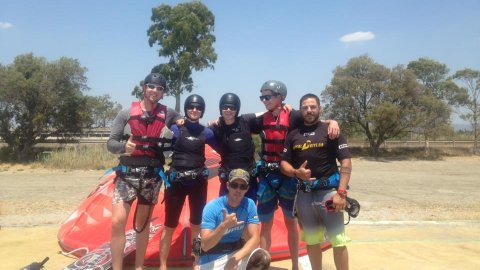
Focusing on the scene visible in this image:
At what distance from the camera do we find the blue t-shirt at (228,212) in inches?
138

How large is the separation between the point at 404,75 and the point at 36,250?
25.6m

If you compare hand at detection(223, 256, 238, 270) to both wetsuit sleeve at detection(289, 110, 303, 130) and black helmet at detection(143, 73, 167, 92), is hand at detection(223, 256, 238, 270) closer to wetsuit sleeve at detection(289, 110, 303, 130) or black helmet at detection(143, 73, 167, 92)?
wetsuit sleeve at detection(289, 110, 303, 130)

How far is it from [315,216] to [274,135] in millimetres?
958

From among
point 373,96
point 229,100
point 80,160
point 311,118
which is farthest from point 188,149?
point 373,96

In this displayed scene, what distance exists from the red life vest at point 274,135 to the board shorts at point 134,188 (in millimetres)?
1237

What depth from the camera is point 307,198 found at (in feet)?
12.5

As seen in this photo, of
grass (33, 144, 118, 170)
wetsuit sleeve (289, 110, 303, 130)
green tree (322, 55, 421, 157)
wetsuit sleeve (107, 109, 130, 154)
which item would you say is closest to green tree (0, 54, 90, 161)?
grass (33, 144, 118, 170)

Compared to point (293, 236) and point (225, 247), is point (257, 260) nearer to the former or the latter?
point (225, 247)

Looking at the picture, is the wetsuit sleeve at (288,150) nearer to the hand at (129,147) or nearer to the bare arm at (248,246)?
the bare arm at (248,246)

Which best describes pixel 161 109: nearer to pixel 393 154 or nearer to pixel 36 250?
pixel 36 250

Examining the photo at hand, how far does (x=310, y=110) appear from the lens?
12.4 ft

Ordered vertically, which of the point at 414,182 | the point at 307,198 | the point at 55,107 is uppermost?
the point at 55,107

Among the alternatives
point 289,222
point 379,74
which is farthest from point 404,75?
point 289,222

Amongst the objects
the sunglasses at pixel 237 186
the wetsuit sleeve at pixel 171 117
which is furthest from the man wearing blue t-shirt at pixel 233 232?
the wetsuit sleeve at pixel 171 117
